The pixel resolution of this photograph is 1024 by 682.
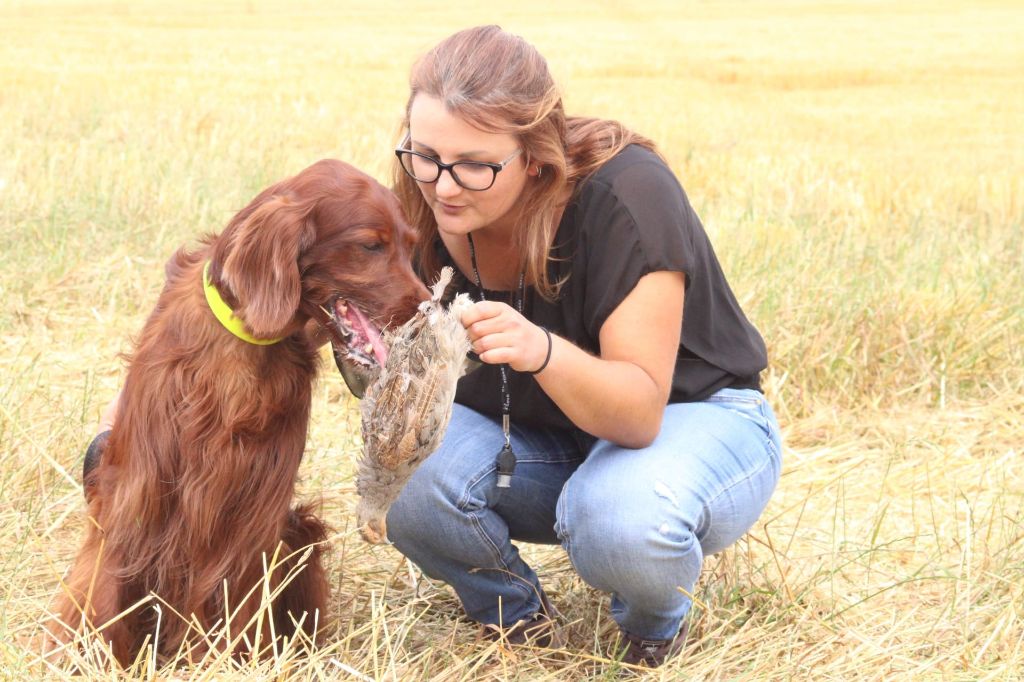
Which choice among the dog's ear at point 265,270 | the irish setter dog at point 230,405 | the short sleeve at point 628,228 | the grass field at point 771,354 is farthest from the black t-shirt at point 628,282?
the dog's ear at point 265,270

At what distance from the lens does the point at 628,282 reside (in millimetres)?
2828

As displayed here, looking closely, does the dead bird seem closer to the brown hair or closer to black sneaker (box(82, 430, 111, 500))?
the brown hair

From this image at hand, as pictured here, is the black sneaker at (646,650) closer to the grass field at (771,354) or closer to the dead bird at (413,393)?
Result: the grass field at (771,354)

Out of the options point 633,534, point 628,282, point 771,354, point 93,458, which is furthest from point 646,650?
point 771,354

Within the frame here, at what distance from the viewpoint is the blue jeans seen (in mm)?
2840

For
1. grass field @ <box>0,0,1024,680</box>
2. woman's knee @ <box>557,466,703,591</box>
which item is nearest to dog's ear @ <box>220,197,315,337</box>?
grass field @ <box>0,0,1024,680</box>

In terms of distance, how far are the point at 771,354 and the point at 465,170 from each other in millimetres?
2727

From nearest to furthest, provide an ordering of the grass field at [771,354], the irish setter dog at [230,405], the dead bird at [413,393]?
the dead bird at [413,393], the irish setter dog at [230,405], the grass field at [771,354]

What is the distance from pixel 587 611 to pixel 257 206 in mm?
1561

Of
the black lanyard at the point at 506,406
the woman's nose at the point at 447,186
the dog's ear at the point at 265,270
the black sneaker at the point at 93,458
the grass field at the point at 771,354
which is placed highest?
the woman's nose at the point at 447,186

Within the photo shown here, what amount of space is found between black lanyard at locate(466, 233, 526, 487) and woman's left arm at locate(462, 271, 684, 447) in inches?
10.9

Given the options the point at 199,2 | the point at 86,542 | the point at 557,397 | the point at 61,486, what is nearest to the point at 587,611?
the point at 557,397

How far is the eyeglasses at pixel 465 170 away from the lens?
2.80m

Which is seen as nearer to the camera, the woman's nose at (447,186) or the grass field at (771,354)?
the woman's nose at (447,186)
